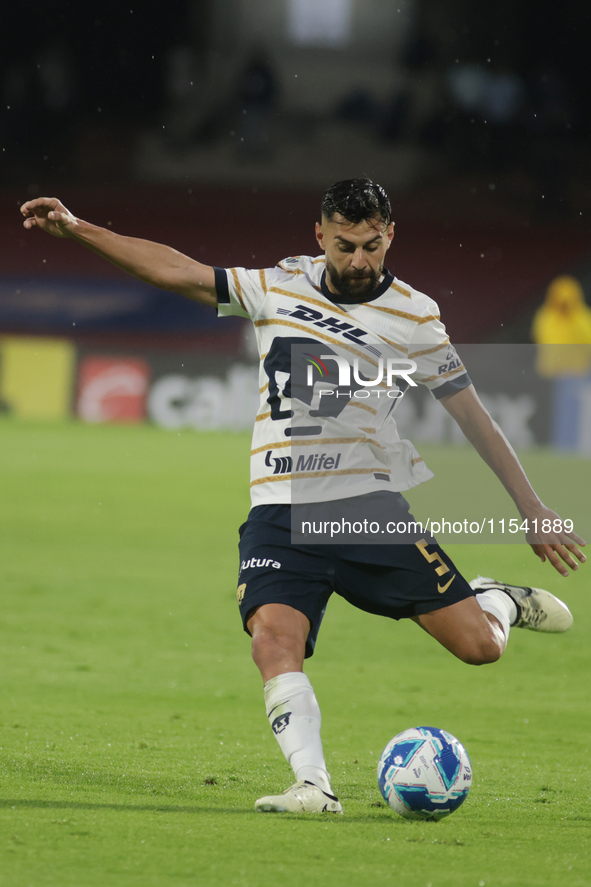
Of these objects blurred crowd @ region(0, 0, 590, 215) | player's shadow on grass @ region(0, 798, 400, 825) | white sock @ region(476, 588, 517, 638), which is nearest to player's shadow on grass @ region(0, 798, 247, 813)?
player's shadow on grass @ region(0, 798, 400, 825)

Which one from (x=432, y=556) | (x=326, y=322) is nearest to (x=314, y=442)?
(x=326, y=322)

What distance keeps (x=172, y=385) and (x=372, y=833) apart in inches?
666

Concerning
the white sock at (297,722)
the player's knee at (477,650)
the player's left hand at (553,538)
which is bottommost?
the white sock at (297,722)

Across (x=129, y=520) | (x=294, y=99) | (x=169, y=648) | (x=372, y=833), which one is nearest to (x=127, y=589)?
(x=169, y=648)

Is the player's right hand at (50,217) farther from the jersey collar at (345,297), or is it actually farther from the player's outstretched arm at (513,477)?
the player's outstretched arm at (513,477)

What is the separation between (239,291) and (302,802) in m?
1.57

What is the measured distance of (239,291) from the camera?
3.66 meters

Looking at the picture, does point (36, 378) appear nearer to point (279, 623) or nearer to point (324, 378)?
point (324, 378)

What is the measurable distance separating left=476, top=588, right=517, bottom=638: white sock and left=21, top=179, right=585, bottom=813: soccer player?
Answer: 0.22 metres

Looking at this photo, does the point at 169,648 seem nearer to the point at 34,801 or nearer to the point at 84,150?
the point at 34,801

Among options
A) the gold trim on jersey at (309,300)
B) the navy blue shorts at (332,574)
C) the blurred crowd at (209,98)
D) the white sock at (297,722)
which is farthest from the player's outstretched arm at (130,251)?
the blurred crowd at (209,98)

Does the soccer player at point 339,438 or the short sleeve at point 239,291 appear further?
the short sleeve at point 239,291

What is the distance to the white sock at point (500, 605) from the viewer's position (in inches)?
154

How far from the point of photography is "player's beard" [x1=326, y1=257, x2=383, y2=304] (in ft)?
11.8
